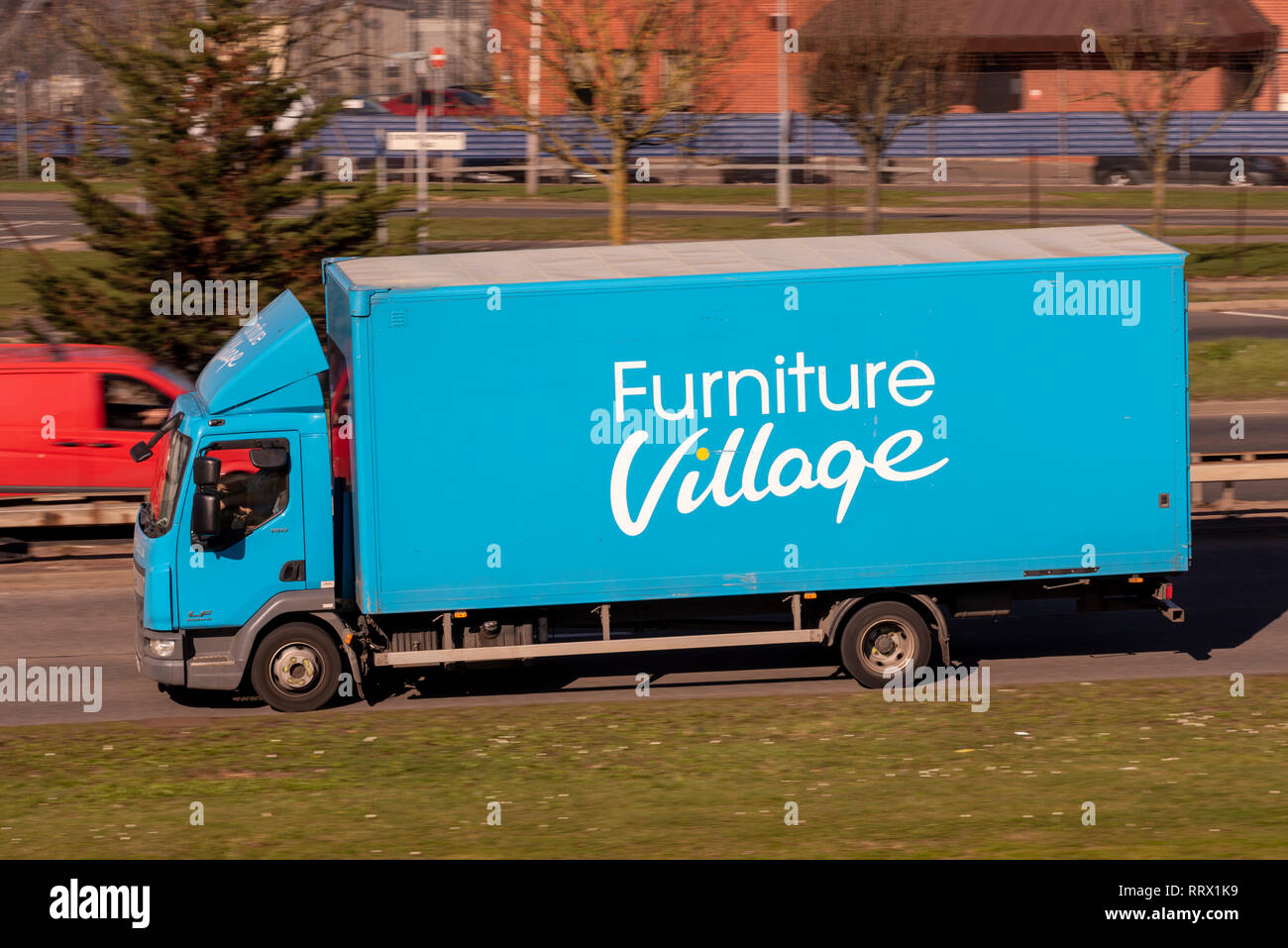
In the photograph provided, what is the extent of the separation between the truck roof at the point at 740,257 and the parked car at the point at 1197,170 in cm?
3798

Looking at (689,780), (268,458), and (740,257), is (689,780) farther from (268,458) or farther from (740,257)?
(740,257)

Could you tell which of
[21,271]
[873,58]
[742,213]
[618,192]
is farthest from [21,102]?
[742,213]

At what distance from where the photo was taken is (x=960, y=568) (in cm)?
1185

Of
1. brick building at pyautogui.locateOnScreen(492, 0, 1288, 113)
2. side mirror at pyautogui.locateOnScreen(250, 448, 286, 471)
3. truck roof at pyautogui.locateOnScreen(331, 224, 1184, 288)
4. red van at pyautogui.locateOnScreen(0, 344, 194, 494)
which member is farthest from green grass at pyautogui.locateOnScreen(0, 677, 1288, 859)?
brick building at pyautogui.locateOnScreen(492, 0, 1288, 113)

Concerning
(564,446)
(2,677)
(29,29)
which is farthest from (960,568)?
(29,29)

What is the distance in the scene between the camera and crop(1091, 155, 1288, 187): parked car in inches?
1898

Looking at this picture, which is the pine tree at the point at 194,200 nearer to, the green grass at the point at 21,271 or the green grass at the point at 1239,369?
the green grass at the point at 21,271

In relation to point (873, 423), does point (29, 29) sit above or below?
above

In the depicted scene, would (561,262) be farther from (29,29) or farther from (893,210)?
(893,210)

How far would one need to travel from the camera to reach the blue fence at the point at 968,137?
49.3 m

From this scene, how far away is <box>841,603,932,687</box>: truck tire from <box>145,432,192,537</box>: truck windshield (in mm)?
5262

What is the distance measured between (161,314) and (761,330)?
1230 cm

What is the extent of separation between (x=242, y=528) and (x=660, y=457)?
3.21m

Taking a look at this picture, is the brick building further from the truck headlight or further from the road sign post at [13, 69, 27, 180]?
the truck headlight
